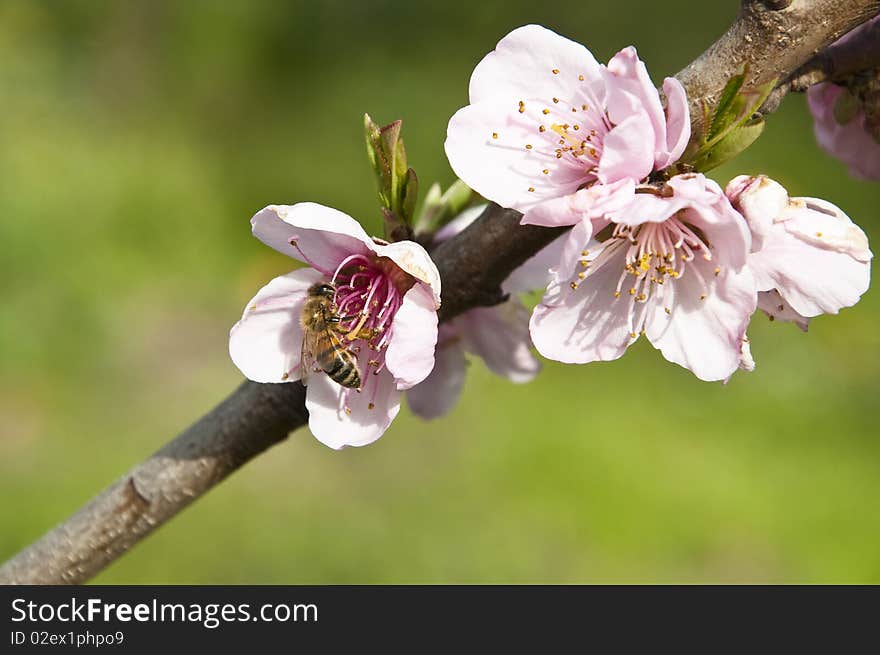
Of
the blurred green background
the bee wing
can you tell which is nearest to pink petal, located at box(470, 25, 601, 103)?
the bee wing

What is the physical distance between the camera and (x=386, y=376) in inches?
28.0

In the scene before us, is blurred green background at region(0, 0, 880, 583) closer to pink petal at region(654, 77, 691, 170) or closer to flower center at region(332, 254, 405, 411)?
flower center at region(332, 254, 405, 411)

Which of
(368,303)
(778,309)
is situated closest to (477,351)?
(368,303)

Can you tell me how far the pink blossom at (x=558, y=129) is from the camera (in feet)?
1.94

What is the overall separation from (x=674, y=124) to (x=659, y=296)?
0.47 feet

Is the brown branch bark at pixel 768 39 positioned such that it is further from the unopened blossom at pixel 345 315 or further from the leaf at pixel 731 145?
the unopened blossom at pixel 345 315

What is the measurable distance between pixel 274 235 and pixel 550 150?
21cm

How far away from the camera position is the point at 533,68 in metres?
0.69

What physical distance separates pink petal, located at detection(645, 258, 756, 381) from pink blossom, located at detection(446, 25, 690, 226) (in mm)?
97

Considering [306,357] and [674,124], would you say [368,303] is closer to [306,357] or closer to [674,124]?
[306,357]
